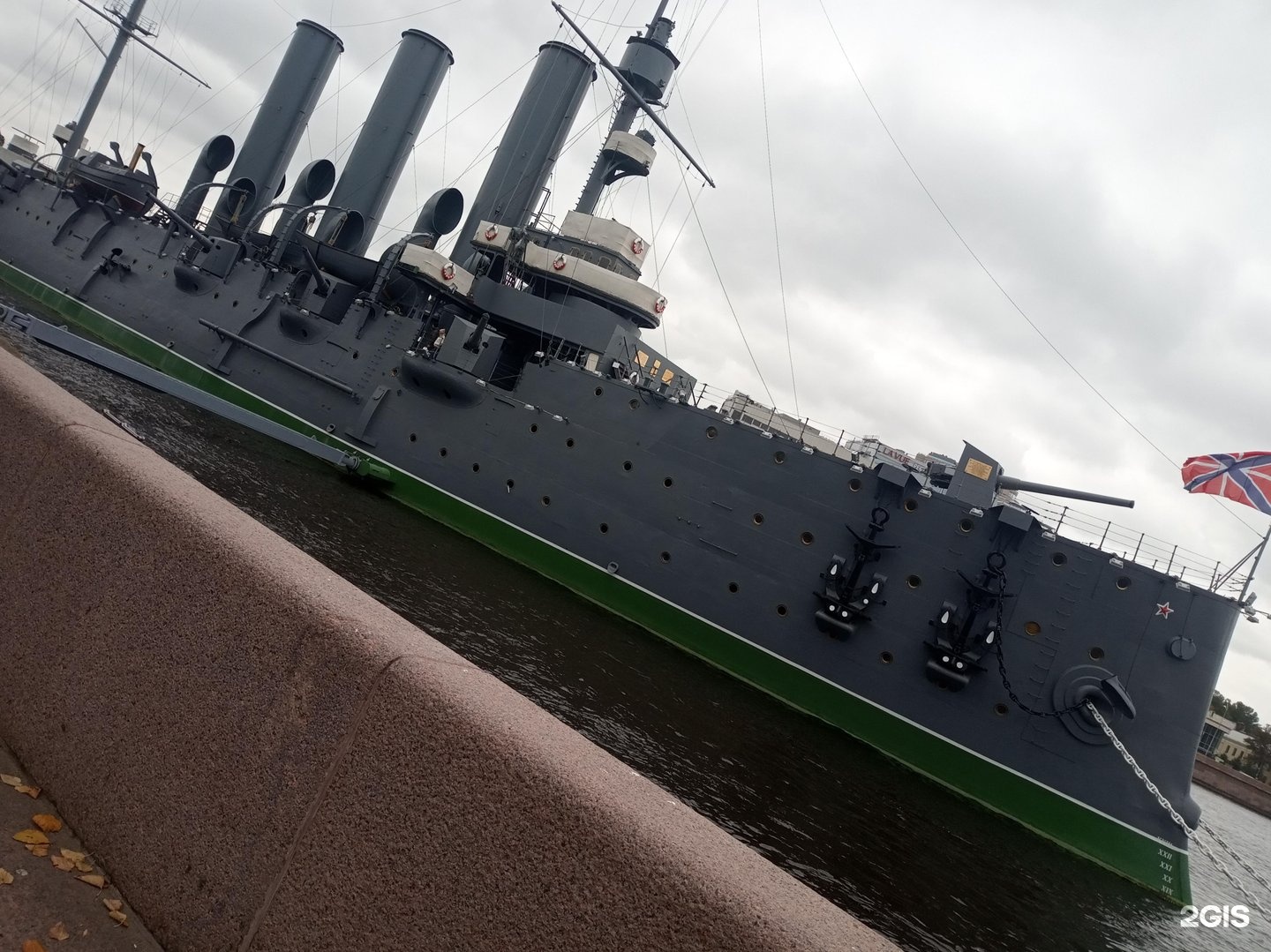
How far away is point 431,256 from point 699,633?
1265cm

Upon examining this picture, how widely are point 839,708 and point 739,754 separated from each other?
422cm

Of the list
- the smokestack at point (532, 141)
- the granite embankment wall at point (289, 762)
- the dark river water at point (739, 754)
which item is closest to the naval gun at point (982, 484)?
the dark river water at point (739, 754)

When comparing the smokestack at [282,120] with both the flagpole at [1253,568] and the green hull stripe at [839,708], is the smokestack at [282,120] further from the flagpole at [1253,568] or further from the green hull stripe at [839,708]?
the flagpole at [1253,568]

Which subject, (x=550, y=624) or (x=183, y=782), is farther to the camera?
(x=550, y=624)

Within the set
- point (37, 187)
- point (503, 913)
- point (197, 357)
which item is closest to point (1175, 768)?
point (503, 913)

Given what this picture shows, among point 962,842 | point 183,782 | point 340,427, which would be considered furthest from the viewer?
point 340,427

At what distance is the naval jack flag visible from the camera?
12.9 meters

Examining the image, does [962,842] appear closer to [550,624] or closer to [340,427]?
[550,624]

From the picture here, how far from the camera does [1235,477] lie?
13133 mm

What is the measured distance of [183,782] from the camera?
7.86ft

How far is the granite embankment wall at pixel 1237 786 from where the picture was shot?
5375 centimetres

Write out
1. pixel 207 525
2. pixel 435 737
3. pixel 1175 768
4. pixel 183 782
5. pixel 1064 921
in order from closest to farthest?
pixel 435 737 < pixel 183 782 < pixel 207 525 < pixel 1064 921 < pixel 1175 768

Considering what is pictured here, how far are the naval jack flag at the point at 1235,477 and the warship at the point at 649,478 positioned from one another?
1539 millimetres

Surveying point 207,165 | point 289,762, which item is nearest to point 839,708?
point 289,762
